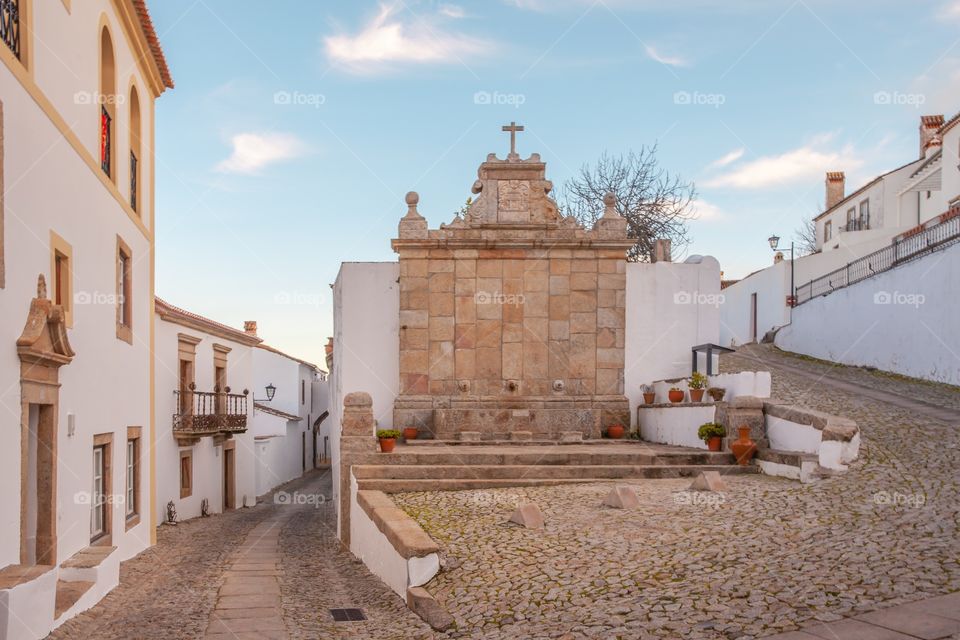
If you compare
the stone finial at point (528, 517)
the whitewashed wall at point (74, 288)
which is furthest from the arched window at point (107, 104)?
the stone finial at point (528, 517)

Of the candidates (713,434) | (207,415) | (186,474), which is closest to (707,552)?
(713,434)

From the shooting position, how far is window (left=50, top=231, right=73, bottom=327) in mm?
7758

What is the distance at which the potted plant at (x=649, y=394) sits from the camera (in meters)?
15.6

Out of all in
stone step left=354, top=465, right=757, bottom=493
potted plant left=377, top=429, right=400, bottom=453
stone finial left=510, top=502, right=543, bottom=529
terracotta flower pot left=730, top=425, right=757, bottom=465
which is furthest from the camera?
potted plant left=377, top=429, right=400, bottom=453

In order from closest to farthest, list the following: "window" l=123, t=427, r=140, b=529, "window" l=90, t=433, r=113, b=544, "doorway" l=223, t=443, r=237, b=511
Result: "window" l=90, t=433, r=113, b=544
"window" l=123, t=427, r=140, b=529
"doorway" l=223, t=443, r=237, b=511

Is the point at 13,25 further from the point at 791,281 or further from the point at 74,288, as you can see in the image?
the point at 791,281

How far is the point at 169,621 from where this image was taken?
24.5 feet

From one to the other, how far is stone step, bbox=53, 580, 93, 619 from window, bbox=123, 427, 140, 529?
3668 millimetres

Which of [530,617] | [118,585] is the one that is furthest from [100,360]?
[530,617]

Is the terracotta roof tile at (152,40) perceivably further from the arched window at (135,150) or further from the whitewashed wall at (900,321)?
the whitewashed wall at (900,321)

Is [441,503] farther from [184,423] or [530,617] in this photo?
[184,423]

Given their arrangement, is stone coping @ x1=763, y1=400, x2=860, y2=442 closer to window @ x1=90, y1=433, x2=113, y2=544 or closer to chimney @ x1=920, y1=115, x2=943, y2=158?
window @ x1=90, y1=433, x2=113, y2=544

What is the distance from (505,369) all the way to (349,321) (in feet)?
9.97

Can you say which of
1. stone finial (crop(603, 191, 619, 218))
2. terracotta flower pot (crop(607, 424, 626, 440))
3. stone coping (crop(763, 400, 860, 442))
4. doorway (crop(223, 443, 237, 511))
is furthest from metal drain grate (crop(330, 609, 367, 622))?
doorway (crop(223, 443, 237, 511))
